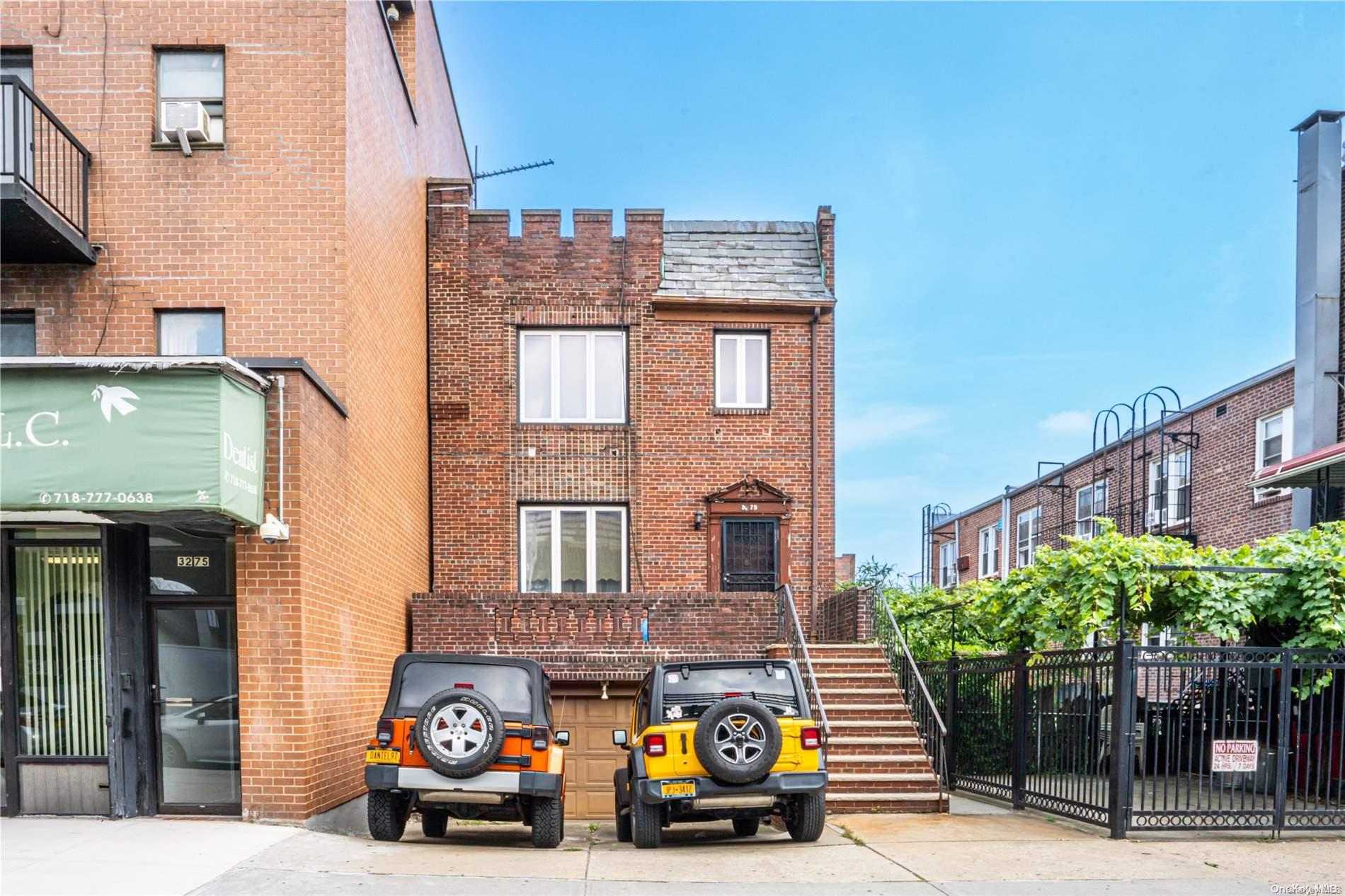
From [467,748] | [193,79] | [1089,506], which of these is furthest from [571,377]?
[1089,506]

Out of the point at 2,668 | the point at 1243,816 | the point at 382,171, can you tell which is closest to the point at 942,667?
the point at 1243,816

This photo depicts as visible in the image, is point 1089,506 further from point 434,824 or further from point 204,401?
point 204,401

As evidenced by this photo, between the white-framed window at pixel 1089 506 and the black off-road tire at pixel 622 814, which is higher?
the white-framed window at pixel 1089 506

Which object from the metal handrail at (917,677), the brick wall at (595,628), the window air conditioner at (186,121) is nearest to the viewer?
the window air conditioner at (186,121)

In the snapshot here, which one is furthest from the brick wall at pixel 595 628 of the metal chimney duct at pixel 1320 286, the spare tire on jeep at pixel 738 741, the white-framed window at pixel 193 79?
the metal chimney duct at pixel 1320 286

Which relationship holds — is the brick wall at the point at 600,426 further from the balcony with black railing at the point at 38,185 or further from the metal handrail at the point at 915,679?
the balcony with black railing at the point at 38,185

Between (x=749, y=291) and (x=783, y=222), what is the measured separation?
2058 millimetres

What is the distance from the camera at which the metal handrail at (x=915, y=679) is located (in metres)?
13.8

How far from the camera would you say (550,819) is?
34.9 feet

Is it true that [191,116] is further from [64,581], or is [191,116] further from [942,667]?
[942,667]

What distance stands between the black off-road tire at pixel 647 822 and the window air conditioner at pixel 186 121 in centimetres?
940

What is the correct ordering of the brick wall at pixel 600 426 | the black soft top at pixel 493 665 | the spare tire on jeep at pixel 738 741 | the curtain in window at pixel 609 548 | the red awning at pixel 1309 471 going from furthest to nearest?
the curtain in window at pixel 609 548, the brick wall at pixel 600 426, the red awning at pixel 1309 471, the black soft top at pixel 493 665, the spare tire on jeep at pixel 738 741

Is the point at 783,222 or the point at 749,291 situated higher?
the point at 783,222

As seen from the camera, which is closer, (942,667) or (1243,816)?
(1243,816)
